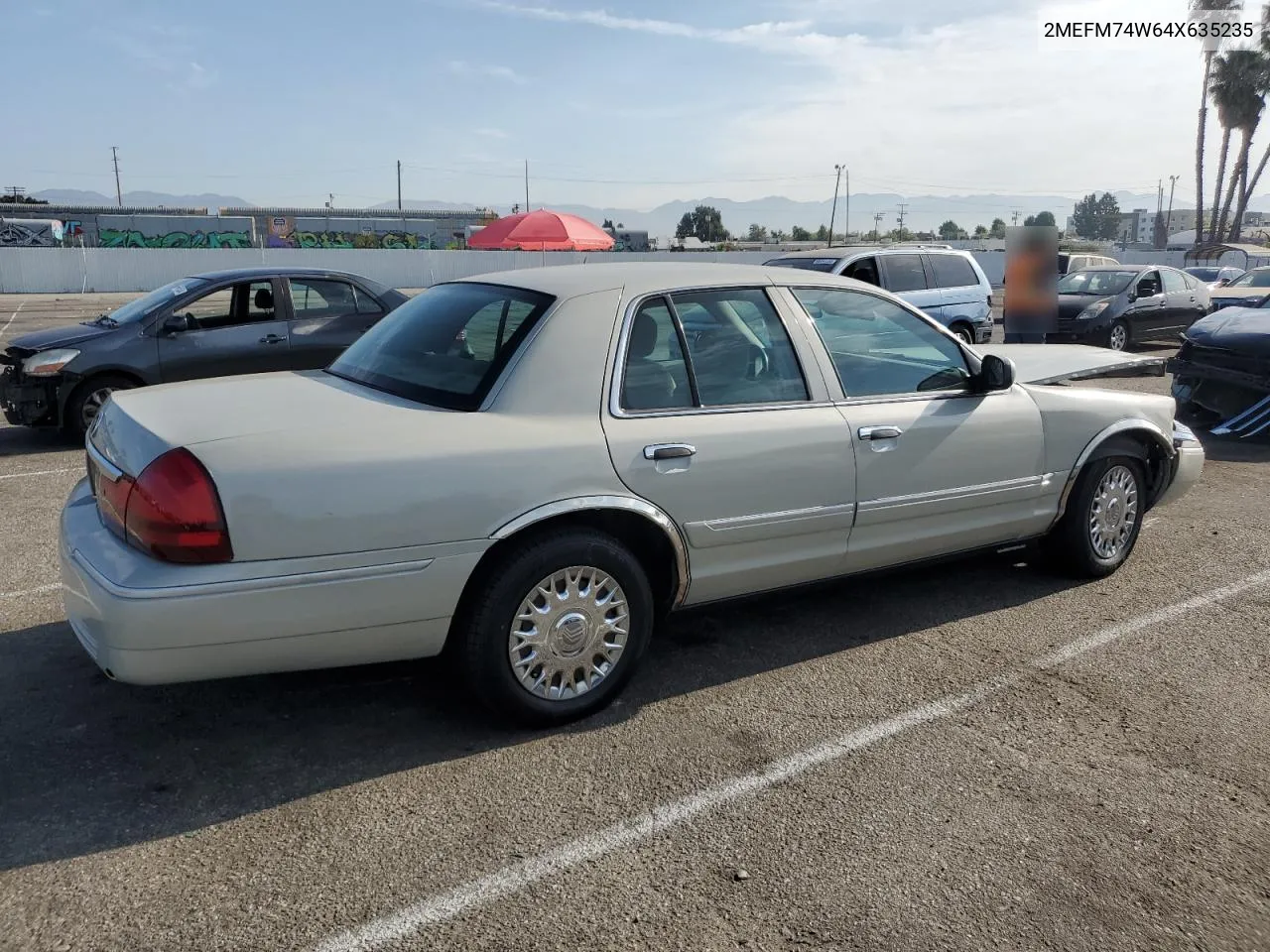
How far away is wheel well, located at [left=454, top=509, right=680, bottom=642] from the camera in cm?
342

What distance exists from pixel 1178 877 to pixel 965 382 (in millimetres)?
2364

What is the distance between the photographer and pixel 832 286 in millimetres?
4488

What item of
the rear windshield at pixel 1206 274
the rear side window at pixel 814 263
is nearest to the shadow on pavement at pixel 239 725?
the rear side window at pixel 814 263

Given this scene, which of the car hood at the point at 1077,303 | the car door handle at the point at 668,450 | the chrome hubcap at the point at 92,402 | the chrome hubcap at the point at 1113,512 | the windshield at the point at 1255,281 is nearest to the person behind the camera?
the car door handle at the point at 668,450

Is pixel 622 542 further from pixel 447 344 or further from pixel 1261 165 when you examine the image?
pixel 1261 165

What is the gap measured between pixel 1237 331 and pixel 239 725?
30.9 ft

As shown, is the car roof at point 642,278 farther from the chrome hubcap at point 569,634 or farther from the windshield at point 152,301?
the windshield at point 152,301

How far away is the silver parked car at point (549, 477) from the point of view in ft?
10.2

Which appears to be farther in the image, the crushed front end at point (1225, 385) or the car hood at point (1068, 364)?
the crushed front end at point (1225, 385)

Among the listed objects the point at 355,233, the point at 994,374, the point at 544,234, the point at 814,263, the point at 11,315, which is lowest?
the point at 11,315

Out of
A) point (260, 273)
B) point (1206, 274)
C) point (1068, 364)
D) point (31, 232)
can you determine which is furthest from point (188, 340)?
point (31, 232)

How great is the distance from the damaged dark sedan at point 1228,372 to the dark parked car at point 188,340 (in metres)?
7.82

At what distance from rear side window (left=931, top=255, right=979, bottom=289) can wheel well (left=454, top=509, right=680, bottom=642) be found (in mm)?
9808

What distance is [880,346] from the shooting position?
4.64 meters
